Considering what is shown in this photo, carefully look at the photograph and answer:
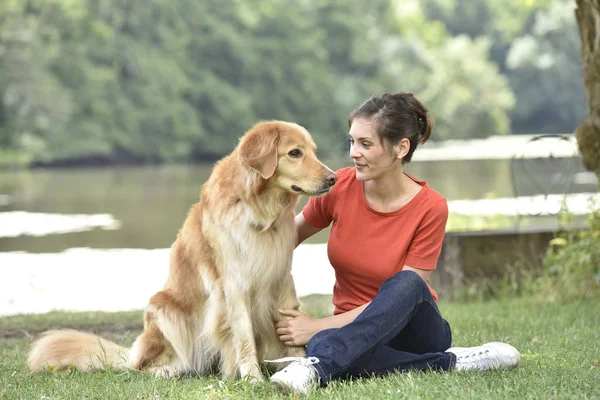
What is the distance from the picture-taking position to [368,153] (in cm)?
405

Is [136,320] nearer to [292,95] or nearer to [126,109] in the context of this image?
[126,109]

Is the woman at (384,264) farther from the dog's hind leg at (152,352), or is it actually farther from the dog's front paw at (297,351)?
the dog's hind leg at (152,352)

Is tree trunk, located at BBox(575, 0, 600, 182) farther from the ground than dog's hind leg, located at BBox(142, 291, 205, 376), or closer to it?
farther from the ground

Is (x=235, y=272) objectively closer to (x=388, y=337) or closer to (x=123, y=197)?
(x=388, y=337)

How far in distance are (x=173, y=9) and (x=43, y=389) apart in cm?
3935

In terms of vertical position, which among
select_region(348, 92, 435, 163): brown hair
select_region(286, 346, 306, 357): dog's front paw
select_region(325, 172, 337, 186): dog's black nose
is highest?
select_region(348, 92, 435, 163): brown hair

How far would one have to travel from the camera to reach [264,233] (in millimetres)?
4117

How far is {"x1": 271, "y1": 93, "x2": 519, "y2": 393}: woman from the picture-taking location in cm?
378

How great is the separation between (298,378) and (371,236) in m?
0.89

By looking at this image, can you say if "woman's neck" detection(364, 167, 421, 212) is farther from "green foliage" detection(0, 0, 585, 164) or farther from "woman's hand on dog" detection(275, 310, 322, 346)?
"green foliage" detection(0, 0, 585, 164)

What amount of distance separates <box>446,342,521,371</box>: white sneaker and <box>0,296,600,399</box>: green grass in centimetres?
6

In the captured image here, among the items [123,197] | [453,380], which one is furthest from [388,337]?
[123,197]

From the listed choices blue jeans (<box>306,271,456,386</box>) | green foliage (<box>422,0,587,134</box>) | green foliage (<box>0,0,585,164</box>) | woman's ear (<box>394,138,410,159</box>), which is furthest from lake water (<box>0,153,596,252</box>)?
green foliage (<box>422,0,587,134</box>)

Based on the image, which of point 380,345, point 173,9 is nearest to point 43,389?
point 380,345
